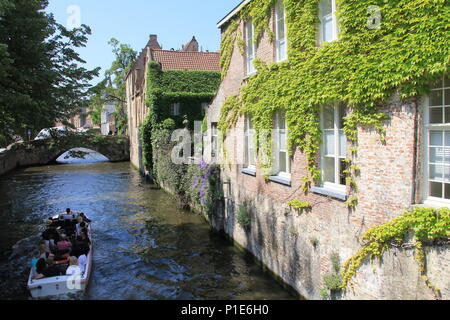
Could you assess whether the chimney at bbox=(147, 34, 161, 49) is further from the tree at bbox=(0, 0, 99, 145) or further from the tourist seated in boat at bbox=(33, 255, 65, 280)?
the tourist seated in boat at bbox=(33, 255, 65, 280)

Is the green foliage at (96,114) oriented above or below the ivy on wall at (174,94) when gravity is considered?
above

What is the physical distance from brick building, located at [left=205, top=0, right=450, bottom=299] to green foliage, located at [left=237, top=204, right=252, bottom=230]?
0.23 metres

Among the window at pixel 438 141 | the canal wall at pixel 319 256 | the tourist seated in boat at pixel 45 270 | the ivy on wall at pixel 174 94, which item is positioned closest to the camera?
the window at pixel 438 141

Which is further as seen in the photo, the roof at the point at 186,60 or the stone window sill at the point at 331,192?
the roof at the point at 186,60

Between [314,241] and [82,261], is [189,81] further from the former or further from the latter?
[314,241]

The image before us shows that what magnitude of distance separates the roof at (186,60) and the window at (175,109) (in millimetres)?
3143

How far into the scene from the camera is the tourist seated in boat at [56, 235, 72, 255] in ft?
37.9

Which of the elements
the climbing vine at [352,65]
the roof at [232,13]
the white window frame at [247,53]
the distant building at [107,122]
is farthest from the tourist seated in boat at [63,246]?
the distant building at [107,122]

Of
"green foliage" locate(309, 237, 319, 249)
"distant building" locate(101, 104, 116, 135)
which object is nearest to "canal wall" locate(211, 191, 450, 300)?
"green foliage" locate(309, 237, 319, 249)

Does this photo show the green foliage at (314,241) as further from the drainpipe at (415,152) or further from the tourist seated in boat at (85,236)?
the tourist seated in boat at (85,236)

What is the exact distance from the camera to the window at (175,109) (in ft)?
89.7
